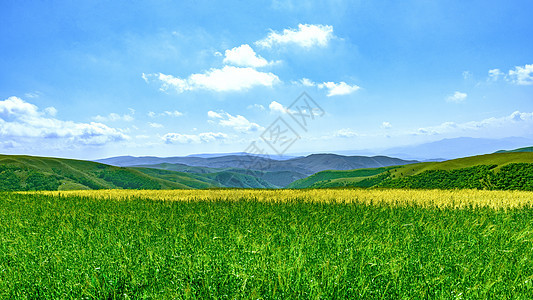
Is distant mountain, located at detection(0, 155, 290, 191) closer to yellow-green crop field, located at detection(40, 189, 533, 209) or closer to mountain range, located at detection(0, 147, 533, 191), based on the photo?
mountain range, located at detection(0, 147, 533, 191)

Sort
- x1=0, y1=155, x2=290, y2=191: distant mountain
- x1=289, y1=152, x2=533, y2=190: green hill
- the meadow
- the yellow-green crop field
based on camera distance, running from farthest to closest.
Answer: x1=0, y1=155, x2=290, y2=191: distant mountain < x1=289, y1=152, x2=533, y2=190: green hill < the yellow-green crop field < the meadow

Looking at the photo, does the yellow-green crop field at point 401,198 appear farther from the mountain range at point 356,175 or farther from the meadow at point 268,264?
the meadow at point 268,264

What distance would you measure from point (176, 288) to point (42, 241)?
4.72 m

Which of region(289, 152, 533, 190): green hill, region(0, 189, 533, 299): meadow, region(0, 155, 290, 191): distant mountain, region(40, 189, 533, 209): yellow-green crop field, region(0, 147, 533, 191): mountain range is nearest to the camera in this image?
region(0, 189, 533, 299): meadow

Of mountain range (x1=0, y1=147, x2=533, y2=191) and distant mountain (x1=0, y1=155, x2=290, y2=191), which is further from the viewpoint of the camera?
distant mountain (x1=0, y1=155, x2=290, y2=191)

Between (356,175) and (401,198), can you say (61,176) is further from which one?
(401,198)

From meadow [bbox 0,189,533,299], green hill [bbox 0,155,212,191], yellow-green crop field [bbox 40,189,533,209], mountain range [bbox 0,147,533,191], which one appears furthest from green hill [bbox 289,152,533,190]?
green hill [bbox 0,155,212,191]

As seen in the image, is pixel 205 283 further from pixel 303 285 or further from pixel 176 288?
pixel 303 285

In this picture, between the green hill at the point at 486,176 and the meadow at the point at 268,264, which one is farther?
the green hill at the point at 486,176

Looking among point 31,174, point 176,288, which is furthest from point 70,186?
point 176,288

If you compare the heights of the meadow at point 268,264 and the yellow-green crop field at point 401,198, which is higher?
the meadow at point 268,264

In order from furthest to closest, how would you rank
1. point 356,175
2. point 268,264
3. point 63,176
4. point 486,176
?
point 63,176, point 356,175, point 486,176, point 268,264

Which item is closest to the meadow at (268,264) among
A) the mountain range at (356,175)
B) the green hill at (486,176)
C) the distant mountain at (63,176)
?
the mountain range at (356,175)

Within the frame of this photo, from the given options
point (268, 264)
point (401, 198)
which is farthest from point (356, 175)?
point (268, 264)
